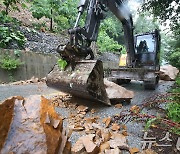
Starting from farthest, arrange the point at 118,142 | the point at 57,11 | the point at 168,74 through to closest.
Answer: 1. the point at 57,11
2. the point at 168,74
3. the point at 118,142

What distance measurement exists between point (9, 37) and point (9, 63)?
1261mm

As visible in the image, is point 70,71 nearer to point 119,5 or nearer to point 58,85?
point 58,85

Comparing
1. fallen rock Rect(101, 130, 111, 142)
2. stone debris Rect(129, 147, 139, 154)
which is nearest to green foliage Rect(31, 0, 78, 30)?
fallen rock Rect(101, 130, 111, 142)

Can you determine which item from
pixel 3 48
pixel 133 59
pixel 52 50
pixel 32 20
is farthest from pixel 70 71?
pixel 32 20

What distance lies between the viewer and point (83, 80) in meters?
2.84

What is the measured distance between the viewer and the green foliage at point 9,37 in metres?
6.42

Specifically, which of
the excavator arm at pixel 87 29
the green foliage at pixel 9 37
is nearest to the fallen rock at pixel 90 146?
the excavator arm at pixel 87 29

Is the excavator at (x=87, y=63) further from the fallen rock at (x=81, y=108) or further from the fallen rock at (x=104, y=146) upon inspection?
the fallen rock at (x=104, y=146)

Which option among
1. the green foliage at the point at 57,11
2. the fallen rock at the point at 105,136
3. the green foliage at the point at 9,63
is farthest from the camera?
the green foliage at the point at 57,11

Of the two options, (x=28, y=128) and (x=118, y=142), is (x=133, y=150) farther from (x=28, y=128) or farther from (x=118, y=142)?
(x=28, y=128)

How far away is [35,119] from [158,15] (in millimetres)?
6160

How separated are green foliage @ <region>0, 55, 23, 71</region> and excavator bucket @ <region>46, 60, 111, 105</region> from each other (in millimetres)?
2982

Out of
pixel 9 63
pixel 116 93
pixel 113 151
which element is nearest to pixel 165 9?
pixel 116 93

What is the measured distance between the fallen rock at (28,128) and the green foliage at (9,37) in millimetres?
5509
